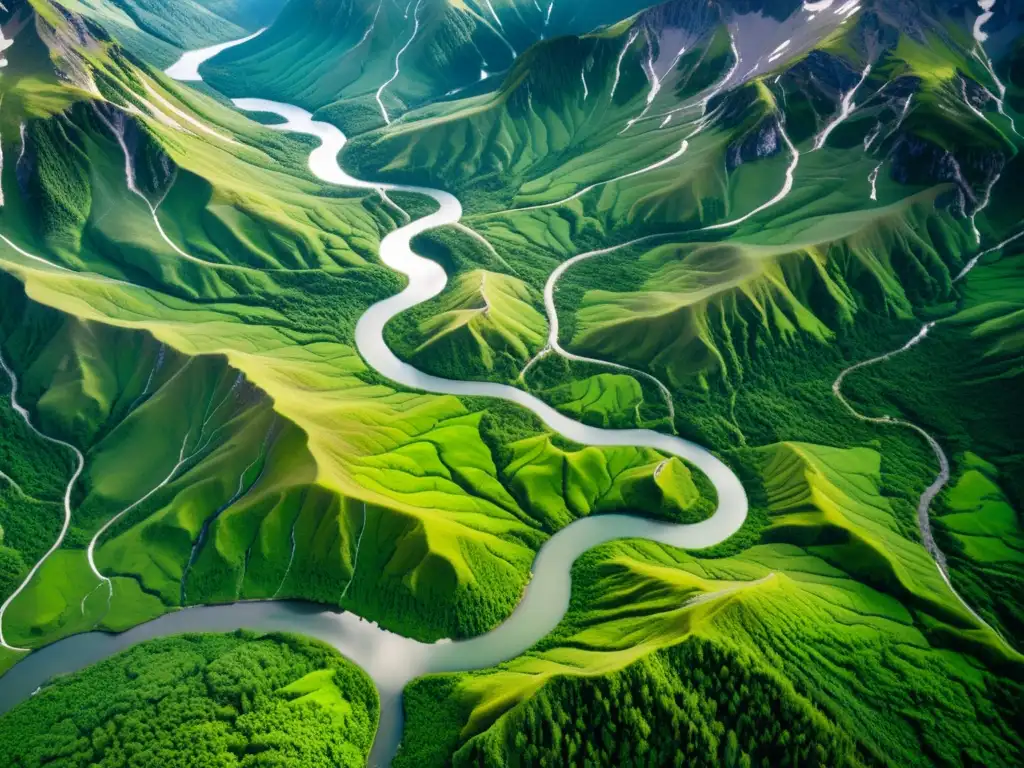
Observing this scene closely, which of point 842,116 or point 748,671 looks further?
point 842,116

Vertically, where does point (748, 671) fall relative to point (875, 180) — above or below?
below

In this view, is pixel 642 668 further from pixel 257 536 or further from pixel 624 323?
pixel 624 323

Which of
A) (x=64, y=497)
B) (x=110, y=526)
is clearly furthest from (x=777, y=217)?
(x=64, y=497)

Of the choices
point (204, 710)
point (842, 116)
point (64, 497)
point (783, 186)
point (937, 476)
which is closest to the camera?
point (204, 710)

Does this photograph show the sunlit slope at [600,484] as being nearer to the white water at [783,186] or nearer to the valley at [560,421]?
the valley at [560,421]

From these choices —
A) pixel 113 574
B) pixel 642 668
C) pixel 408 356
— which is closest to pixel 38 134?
Answer: pixel 408 356

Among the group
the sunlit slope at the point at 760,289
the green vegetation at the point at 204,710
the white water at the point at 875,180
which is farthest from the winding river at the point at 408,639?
the white water at the point at 875,180

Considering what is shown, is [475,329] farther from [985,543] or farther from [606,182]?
[985,543]
